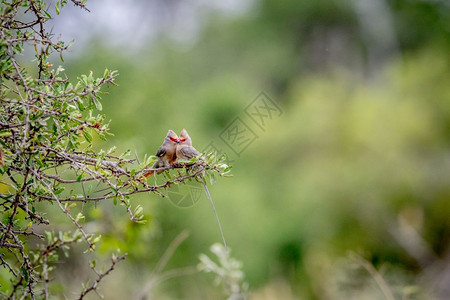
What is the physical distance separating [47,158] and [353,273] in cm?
612

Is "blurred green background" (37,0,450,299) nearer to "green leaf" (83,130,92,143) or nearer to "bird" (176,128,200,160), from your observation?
"bird" (176,128,200,160)

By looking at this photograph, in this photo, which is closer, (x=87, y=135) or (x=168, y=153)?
(x=87, y=135)

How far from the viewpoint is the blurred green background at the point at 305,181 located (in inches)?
298

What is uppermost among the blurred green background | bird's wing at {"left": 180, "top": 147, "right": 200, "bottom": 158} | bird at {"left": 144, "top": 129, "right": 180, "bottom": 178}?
the blurred green background

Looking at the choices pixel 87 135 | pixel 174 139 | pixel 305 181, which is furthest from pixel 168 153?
pixel 305 181

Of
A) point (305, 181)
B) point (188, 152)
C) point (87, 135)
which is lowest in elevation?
point (188, 152)

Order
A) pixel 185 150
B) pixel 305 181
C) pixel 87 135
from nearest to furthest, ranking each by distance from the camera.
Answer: pixel 87 135, pixel 185 150, pixel 305 181

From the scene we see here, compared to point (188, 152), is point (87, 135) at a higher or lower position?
higher

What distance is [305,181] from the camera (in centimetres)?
1240

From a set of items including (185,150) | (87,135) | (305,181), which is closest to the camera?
(87,135)

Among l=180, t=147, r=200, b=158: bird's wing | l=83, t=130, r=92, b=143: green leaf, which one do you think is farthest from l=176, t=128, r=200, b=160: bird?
l=83, t=130, r=92, b=143: green leaf

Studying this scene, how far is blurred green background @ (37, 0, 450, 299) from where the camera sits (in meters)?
7.56

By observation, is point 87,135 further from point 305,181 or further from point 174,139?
point 305,181

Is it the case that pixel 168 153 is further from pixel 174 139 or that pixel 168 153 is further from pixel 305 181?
pixel 305 181
